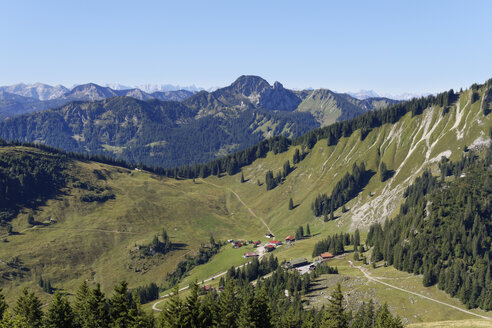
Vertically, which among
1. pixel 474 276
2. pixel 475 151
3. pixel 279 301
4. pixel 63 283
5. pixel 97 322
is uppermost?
pixel 475 151

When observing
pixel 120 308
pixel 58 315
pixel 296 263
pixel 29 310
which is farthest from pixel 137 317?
pixel 296 263

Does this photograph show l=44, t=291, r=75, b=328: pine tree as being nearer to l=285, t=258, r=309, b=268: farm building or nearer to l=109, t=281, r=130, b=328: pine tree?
l=109, t=281, r=130, b=328: pine tree

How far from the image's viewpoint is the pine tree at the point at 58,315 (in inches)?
1815

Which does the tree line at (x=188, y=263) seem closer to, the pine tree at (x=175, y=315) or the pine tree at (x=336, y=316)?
the pine tree at (x=336, y=316)

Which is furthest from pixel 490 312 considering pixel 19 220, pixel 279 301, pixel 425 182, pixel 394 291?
pixel 19 220

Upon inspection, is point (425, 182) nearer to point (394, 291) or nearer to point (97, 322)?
point (394, 291)

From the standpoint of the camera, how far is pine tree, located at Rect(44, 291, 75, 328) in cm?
4609

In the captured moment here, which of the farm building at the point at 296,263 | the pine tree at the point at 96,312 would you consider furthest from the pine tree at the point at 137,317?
the farm building at the point at 296,263

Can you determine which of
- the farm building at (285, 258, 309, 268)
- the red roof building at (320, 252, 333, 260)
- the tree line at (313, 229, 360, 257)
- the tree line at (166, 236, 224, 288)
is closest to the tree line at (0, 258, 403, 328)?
the farm building at (285, 258, 309, 268)

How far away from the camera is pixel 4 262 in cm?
15812

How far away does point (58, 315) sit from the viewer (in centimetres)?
4650

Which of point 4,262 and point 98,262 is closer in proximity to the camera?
point 4,262

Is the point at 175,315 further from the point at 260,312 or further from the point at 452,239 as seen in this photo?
the point at 452,239

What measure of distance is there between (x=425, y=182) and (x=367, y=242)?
162 feet
